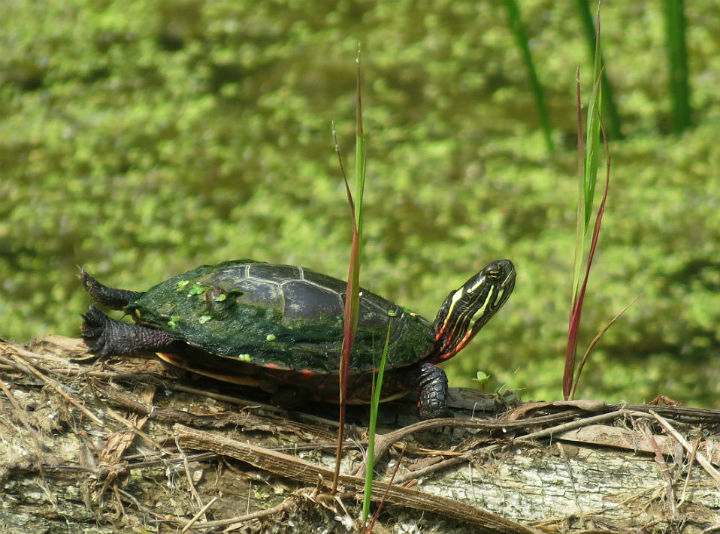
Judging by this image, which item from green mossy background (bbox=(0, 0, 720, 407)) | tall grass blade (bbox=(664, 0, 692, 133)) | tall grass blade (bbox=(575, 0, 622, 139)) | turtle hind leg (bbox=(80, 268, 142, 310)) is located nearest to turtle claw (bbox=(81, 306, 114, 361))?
turtle hind leg (bbox=(80, 268, 142, 310))

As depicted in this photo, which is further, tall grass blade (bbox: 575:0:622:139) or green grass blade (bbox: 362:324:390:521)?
tall grass blade (bbox: 575:0:622:139)

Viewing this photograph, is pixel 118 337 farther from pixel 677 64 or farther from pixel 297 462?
pixel 677 64

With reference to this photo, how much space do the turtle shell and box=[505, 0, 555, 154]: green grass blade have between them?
1904 mm

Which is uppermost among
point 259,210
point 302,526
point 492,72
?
point 492,72

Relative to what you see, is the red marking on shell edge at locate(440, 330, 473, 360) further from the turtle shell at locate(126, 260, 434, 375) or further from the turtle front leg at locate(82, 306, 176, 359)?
the turtle front leg at locate(82, 306, 176, 359)

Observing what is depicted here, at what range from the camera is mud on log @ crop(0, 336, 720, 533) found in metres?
1.74

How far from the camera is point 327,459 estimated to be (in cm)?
190

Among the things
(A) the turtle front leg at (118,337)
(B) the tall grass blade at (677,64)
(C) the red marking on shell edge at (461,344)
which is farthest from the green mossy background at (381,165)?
(A) the turtle front leg at (118,337)

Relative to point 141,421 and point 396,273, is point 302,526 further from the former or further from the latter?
point 396,273

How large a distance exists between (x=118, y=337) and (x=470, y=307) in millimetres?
1070

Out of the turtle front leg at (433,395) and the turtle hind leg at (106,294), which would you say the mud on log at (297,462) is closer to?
the turtle front leg at (433,395)

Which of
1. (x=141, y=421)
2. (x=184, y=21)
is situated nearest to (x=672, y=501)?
(x=141, y=421)

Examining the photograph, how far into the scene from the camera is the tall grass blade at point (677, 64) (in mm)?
3898

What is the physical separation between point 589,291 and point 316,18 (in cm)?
283
